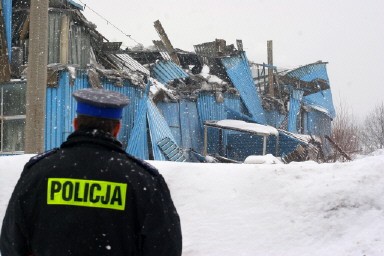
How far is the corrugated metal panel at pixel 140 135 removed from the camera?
45.3ft

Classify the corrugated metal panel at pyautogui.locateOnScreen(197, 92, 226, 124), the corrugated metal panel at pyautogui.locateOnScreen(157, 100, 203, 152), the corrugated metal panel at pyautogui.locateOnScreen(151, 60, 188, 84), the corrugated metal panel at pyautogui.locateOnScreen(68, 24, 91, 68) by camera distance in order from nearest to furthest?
the corrugated metal panel at pyautogui.locateOnScreen(68, 24, 91, 68) → the corrugated metal panel at pyautogui.locateOnScreen(157, 100, 203, 152) → the corrugated metal panel at pyautogui.locateOnScreen(151, 60, 188, 84) → the corrugated metal panel at pyautogui.locateOnScreen(197, 92, 226, 124)

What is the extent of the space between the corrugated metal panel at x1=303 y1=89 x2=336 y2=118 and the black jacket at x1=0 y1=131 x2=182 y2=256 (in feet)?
83.0

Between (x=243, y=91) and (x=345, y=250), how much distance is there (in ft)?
52.2

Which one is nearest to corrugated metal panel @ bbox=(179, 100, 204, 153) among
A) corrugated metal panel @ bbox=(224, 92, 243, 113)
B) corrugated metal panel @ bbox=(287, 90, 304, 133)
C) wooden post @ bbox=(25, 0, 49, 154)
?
corrugated metal panel @ bbox=(224, 92, 243, 113)

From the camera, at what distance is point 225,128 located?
1831 centimetres

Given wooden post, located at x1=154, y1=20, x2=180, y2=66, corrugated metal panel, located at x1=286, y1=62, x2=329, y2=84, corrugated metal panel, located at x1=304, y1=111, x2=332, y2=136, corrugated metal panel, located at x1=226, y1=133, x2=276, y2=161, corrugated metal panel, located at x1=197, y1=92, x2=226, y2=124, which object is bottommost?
corrugated metal panel, located at x1=226, y1=133, x2=276, y2=161

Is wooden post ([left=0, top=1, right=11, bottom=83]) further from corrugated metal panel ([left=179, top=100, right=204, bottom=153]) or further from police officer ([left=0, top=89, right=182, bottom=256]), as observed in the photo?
police officer ([left=0, top=89, right=182, bottom=256])

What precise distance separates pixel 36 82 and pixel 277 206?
389cm

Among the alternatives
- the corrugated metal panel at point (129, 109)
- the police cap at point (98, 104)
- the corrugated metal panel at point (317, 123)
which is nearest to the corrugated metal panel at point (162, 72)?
the corrugated metal panel at point (129, 109)

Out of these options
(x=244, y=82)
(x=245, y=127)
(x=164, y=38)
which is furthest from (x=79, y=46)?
(x=244, y=82)

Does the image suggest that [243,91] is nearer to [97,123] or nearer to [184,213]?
[184,213]

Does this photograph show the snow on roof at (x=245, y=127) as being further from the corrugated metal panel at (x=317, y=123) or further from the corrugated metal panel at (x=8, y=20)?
the corrugated metal panel at (x=317, y=123)

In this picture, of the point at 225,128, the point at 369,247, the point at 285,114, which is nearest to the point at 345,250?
the point at 369,247

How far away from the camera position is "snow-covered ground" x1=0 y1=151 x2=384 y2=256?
550 centimetres
